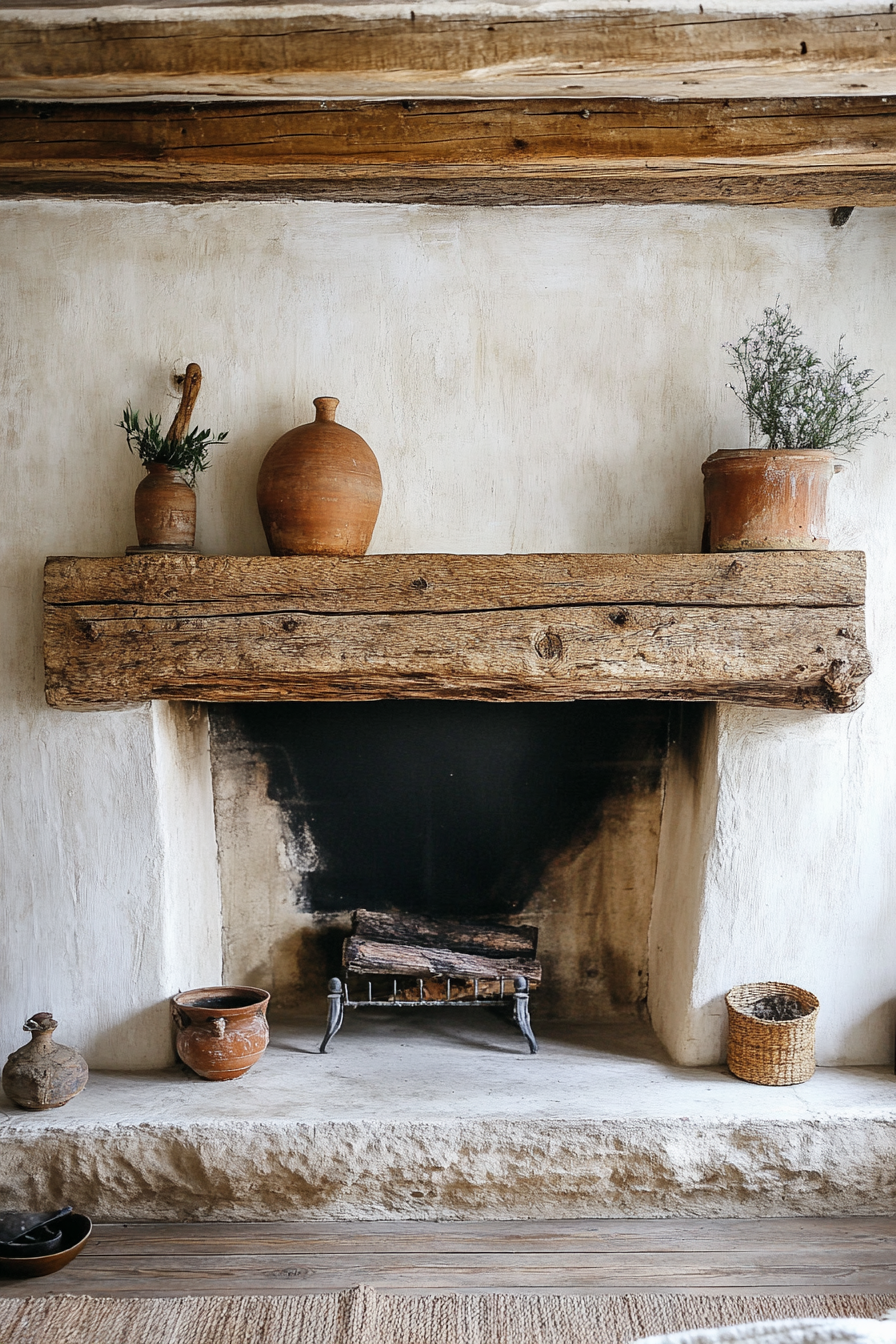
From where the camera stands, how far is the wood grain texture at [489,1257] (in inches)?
70.6

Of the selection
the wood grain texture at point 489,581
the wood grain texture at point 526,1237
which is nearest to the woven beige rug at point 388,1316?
the wood grain texture at point 526,1237

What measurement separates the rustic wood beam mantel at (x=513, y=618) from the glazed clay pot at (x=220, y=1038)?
765 mm

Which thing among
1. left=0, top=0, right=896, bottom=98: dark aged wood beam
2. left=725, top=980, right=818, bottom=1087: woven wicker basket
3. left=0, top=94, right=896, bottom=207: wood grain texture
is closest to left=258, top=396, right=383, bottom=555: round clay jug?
left=0, top=94, right=896, bottom=207: wood grain texture

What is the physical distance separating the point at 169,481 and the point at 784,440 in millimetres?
1383

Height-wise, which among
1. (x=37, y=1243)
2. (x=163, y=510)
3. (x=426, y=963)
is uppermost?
(x=163, y=510)

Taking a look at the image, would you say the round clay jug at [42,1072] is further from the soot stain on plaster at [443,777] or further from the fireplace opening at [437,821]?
the soot stain on plaster at [443,777]

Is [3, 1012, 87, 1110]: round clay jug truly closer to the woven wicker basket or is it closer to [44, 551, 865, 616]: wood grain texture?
[44, 551, 865, 616]: wood grain texture

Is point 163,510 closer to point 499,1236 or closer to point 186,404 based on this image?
point 186,404

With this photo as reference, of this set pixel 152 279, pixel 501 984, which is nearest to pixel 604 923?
pixel 501 984

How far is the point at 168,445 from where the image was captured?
2.10 m

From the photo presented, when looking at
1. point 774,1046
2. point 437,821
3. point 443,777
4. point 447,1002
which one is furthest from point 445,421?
point 774,1046

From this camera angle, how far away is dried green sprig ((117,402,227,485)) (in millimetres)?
2105

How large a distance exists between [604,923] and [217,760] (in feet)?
3.69

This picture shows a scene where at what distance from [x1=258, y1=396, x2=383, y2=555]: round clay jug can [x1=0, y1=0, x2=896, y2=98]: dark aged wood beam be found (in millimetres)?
666
